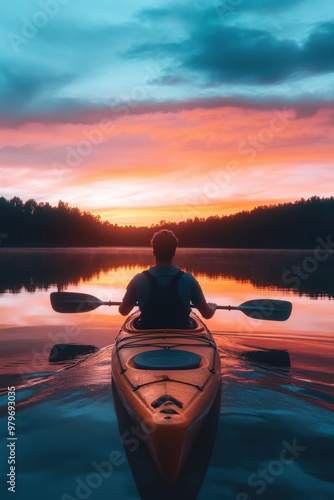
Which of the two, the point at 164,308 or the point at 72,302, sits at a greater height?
the point at 164,308

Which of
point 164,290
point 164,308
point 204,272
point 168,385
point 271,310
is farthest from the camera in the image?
point 204,272

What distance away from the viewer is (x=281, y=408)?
508cm

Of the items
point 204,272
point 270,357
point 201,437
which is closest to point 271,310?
point 270,357

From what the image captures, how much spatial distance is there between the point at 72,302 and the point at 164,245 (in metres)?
4.42

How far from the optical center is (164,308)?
19.5 feet

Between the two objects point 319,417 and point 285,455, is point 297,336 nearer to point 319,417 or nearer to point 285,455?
point 319,417

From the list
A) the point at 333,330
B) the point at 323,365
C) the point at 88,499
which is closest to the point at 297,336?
the point at 333,330

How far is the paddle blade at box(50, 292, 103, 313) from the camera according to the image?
32.2 ft

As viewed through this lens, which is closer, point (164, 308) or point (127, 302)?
point (164, 308)

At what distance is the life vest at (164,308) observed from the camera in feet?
19.0

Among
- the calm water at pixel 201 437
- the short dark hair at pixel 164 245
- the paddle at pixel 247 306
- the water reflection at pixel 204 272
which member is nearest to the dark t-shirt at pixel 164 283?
the short dark hair at pixel 164 245

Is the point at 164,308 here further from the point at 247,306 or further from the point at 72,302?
the point at 72,302

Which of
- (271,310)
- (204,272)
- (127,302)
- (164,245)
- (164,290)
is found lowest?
(204,272)

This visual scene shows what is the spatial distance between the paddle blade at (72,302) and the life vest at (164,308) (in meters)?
3.85
